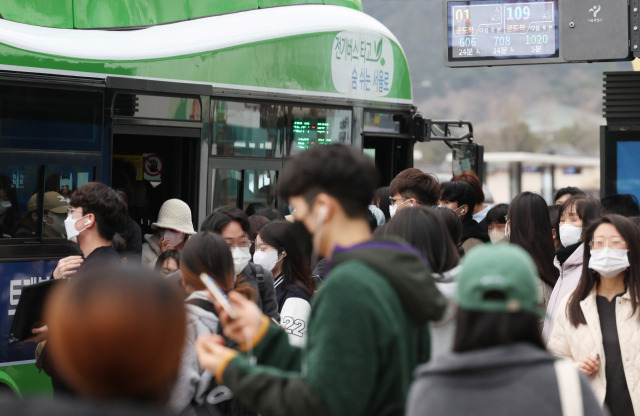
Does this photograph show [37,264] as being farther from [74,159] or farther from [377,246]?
[377,246]

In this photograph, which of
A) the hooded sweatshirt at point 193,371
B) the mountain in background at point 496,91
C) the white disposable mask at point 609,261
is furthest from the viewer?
the mountain in background at point 496,91

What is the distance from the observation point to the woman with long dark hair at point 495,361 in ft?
6.92

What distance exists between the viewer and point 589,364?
4211mm

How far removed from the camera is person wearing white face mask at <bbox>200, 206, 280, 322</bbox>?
185 inches

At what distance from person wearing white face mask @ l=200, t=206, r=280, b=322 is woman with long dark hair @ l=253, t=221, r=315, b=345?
0.39 ft

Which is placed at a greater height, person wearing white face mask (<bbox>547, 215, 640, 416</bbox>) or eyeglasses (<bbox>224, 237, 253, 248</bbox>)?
eyeglasses (<bbox>224, 237, 253, 248</bbox>)

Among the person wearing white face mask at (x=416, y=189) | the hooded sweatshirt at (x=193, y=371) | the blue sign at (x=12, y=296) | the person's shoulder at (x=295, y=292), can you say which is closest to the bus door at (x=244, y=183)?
the blue sign at (x=12, y=296)

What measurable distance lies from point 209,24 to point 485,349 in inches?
236

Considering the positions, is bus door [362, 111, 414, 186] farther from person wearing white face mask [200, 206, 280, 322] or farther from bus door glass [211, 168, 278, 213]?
person wearing white face mask [200, 206, 280, 322]

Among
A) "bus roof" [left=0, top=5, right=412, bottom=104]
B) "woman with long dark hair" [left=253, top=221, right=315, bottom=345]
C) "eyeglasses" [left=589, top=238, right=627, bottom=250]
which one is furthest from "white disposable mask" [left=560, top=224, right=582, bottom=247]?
"bus roof" [left=0, top=5, right=412, bottom=104]

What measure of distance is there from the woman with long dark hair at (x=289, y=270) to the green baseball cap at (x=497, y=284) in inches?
76.1

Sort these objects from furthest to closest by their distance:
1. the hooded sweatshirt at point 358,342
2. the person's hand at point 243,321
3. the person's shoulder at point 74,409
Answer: the person's hand at point 243,321 → the hooded sweatshirt at point 358,342 → the person's shoulder at point 74,409

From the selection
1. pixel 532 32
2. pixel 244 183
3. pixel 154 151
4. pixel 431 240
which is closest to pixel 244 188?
pixel 244 183

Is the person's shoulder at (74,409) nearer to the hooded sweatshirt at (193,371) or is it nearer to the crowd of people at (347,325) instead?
the crowd of people at (347,325)
